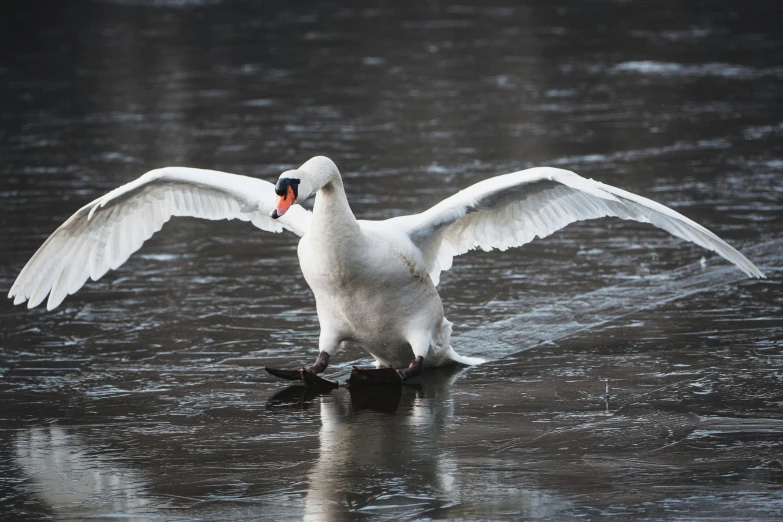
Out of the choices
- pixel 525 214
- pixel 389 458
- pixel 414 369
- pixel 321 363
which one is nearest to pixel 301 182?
pixel 321 363

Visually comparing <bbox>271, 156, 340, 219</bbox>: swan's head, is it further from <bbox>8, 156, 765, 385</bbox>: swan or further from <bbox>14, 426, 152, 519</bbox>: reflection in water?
<bbox>14, 426, 152, 519</bbox>: reflection in water

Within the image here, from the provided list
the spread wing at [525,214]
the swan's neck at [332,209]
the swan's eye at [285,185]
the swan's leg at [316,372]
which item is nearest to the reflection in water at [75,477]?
the swan's leg at [316,372]

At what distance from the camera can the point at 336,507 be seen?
614cm

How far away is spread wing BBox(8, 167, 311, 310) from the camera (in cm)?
932

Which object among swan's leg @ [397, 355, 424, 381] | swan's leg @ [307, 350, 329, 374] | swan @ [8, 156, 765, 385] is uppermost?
swan @ [8, 156, 765, 385]

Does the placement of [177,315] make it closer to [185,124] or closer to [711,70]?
[185,124]

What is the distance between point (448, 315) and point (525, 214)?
1244mm

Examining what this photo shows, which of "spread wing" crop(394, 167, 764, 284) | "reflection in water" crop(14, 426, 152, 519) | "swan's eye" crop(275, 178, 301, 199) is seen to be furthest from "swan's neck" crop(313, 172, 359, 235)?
"reflection in water" crop(14, 426, 152, 519)

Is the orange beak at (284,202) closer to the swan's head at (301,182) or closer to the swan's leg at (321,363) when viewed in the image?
the swan's head at (301,182)

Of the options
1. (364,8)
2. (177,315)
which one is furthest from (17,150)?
(364,8)

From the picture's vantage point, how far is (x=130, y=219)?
962 centimetres

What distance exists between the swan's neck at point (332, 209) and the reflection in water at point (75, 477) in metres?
1.82

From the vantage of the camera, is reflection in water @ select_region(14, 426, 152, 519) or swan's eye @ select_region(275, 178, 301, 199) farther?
swan's eye @ select_region(275, 178, 301, 199)

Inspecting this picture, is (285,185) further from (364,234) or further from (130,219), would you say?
(130,219)
